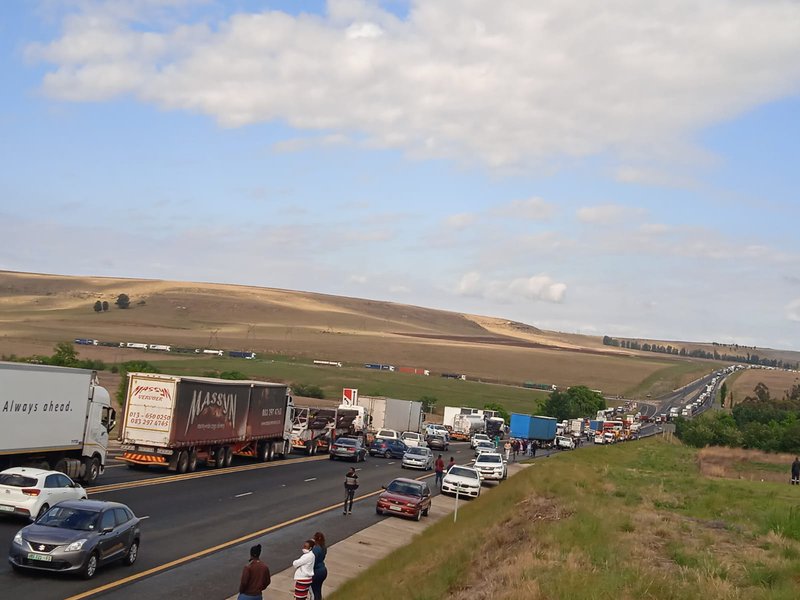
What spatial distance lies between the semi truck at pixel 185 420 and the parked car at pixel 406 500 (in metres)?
10.4

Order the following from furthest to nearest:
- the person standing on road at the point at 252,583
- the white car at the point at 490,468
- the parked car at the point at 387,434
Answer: the parked car at the point at 387,434 < the white car at the point at 490,468 < the person standing on road at the point at 252,583

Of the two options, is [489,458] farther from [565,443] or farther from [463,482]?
[565,443]

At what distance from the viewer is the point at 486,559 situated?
19500 mm

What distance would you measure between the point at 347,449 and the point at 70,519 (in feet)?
127

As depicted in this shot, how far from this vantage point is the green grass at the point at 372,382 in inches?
5561

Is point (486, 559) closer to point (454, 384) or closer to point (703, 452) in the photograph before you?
point (703, 452)

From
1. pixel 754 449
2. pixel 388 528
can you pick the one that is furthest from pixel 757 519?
pixel 754 449

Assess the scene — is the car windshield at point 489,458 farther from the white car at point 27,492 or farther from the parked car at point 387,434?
the white car at point 27,492

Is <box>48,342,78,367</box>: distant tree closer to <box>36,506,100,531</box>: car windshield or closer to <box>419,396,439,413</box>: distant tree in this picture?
<box>36,506,100,531</box>: car windshield

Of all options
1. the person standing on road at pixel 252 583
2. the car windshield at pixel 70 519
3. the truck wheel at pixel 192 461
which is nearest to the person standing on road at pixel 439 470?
the truck wheel at pixel 192 461

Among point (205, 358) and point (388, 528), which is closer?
point (388, 528)

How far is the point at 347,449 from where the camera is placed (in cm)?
5709

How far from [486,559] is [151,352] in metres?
154

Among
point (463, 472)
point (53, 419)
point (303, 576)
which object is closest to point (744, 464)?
point (463, 472)
